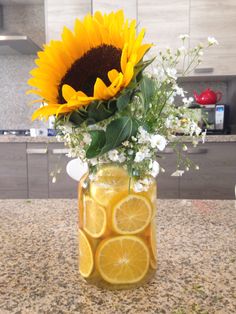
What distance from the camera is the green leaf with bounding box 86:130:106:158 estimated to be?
0.40 m

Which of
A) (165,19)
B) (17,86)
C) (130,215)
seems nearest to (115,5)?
(165,19)

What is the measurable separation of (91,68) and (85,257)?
0.92ft

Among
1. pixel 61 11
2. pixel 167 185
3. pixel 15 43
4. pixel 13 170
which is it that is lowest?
pixel 167 185

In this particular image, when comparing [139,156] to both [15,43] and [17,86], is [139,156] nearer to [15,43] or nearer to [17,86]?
[15,43]

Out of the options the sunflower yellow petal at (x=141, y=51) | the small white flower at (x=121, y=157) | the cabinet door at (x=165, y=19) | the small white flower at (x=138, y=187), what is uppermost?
the cabinet door at (x=165, y=19)

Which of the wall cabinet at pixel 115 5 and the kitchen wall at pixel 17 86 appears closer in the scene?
the wall cabinet at pixel 115 5

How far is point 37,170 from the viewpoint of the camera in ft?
8.25

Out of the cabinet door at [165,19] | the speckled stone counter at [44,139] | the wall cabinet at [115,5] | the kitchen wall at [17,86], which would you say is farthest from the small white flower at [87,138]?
the kitchen wall at [17,86]

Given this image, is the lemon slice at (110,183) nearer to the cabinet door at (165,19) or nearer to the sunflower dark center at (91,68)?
the sunflower dark center at (91,68)

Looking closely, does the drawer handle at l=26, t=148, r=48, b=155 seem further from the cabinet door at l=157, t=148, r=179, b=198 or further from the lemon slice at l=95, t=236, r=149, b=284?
the lemon slice at l=95, t=236, r=149, b=284

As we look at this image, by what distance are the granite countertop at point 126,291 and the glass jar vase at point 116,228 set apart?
0.09 feet

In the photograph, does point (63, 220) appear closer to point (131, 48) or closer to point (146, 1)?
point (131, 48)

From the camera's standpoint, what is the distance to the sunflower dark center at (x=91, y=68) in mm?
409

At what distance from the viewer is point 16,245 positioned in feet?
2.13
